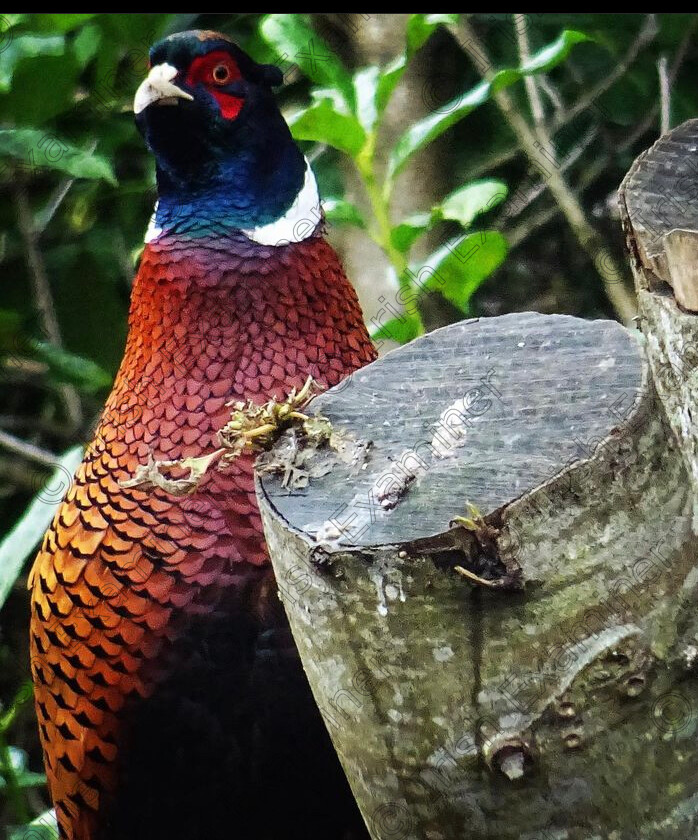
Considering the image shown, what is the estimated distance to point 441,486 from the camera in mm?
812

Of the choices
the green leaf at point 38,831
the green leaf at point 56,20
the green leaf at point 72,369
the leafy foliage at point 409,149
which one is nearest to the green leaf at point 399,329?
the leafy foliage at point 409,149

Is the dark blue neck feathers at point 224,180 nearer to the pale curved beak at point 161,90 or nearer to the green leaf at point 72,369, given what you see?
the pale curved beak at point 161,90

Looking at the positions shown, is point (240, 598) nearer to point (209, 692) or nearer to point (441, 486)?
point (209, 692)

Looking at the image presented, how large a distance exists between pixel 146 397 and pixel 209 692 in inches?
13.5

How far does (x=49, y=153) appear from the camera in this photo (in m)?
1.98

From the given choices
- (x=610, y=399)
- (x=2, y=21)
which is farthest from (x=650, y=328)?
(x=2, y=21)

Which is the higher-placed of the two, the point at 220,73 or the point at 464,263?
the point at 220,73

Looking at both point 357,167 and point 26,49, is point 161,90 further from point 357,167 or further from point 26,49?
point 26,49

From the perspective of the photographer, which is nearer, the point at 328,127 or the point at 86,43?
the point at 328,127

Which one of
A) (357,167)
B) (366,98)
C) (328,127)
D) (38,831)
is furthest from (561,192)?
(38,831)

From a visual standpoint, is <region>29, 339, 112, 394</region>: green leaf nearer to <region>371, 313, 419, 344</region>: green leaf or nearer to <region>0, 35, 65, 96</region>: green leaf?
<region>0, 35, 65, 96</region>: green leaf

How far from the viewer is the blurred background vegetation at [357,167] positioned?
7.18 feet

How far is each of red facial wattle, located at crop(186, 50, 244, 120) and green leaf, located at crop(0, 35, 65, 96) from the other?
731 mm

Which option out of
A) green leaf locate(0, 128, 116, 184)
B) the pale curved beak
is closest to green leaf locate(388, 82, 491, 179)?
the pale curved beak
